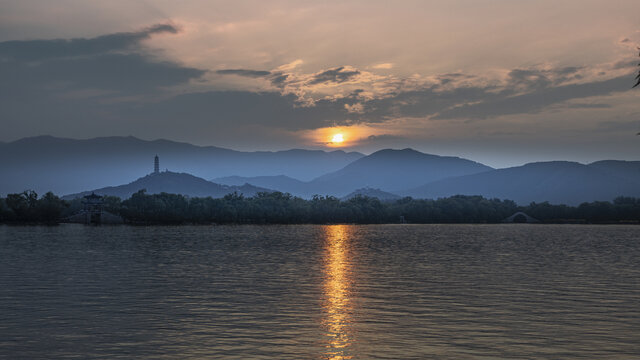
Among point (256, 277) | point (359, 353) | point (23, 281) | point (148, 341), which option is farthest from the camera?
point (256, 277)

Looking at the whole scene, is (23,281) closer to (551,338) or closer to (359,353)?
(359,353)

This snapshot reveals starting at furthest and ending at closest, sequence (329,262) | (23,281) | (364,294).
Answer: (329,262) < (23,281) < (364,294)

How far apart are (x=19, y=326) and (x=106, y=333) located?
23.5 ft

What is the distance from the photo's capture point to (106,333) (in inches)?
1650

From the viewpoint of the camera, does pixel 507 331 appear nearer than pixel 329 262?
Yes

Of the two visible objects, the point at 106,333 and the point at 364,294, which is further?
the point at 364,294

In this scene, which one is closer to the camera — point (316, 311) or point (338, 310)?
point (316, 311)

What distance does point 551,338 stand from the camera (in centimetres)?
4091

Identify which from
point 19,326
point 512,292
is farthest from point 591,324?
point 19,326

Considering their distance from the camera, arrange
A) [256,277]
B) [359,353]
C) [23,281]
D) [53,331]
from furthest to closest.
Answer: [256,277]
[23,281]
[53,331]
[359,353]

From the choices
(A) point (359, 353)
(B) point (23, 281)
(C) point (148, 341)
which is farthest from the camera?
(B) point (23, 281)

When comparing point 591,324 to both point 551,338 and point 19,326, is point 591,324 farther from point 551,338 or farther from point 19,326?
point 19,326

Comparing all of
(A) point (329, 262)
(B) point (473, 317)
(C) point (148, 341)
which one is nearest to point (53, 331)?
(C) point (148, 341)

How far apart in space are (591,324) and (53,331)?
3828 centimetres
